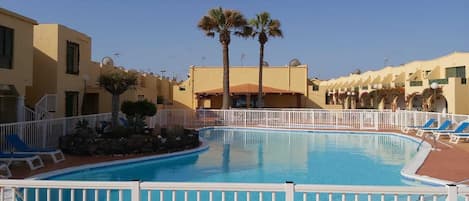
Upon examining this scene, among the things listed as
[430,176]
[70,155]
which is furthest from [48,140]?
[430,176]

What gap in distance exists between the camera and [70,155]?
1320 centimetres

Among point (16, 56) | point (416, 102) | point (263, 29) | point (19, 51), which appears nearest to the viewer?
point (16, 56)

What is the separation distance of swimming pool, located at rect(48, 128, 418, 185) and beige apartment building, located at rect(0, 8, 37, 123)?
5.13 metres

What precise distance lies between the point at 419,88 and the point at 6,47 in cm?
3107

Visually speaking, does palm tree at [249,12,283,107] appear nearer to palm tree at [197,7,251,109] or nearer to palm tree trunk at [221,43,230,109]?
palm tree at [197,7,251,109]

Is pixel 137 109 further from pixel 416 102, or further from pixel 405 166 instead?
pixel 416 102

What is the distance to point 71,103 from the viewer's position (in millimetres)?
19391

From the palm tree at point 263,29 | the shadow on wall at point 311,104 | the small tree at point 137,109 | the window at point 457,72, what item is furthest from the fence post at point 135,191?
the window at point 457,72

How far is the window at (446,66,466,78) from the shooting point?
3319 centimetres

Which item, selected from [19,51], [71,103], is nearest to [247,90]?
[71,103]

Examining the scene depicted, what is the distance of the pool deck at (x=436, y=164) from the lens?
32.7 feet

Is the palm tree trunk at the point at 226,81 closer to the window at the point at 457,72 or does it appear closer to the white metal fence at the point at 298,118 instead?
the white metal fence at the point at 298,118

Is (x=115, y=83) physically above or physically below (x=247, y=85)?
below

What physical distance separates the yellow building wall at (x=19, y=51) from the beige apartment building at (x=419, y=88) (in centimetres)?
2005
